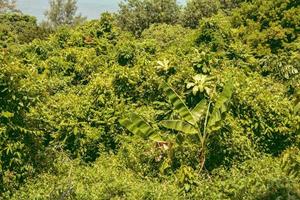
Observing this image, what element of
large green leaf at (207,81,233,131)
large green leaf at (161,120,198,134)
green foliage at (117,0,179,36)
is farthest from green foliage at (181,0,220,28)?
large green leaf at (161,120,198,134)

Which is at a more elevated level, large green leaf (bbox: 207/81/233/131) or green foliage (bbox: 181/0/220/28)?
green foliage (bbox: 181/0/220/28)

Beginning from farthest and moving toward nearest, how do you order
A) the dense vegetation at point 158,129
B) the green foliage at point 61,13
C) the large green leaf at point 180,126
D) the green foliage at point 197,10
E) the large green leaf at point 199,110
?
the green foliage at point 61,13 → the green foliage at point 197,10 → the large green leaf at point 199,110 → the large green leaf at point 180,126 → the dense vegetation at point 158,129

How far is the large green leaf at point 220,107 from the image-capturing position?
9984 millimetres

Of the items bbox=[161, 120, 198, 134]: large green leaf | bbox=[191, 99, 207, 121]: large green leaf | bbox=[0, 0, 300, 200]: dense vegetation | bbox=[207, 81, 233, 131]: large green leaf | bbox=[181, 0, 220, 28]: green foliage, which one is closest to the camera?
bbox=[0, 0, 300, 200]: dense vegetation


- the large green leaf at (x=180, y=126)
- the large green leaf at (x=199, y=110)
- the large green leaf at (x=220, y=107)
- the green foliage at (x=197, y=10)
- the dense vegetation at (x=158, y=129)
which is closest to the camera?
the dense vegetation at (x=158, y=129)

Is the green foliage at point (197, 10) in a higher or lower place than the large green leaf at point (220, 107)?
higher

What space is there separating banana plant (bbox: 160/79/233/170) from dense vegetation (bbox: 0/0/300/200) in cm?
2

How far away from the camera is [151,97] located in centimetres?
1287

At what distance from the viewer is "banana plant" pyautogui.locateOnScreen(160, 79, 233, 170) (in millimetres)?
10039

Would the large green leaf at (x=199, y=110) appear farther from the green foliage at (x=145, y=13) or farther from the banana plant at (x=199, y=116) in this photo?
the green foliage at (x=145, y=13)

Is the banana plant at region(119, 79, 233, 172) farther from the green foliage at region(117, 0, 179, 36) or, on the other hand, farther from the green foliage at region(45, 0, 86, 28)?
the green foliage at region(45, 0, 86, 28)

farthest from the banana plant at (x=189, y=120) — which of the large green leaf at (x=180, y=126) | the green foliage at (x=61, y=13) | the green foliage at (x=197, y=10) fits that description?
the green foliage at (x=61, y=13)

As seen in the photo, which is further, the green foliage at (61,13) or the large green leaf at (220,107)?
the green foliage at (61,13)

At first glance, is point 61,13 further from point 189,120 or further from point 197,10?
point 189,120
